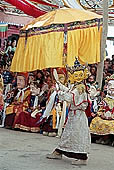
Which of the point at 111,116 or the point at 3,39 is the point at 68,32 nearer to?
the point at 111,116

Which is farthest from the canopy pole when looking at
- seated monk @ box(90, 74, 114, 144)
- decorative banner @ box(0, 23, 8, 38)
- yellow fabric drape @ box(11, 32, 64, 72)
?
decorative banner @ box(0, 23, 8, 38)

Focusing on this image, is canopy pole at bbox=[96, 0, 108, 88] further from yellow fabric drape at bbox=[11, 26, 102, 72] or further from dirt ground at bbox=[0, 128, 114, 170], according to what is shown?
dirt ground at bbox=[0, 128, 114, 170]

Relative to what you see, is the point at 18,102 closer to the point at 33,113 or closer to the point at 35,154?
the point at 33,113

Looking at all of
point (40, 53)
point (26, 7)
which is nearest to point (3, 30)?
point (26, 7)

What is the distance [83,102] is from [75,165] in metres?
0.85

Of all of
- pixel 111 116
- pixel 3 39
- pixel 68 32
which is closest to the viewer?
pixel 111 116

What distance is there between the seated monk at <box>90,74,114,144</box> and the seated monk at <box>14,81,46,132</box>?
145 cm

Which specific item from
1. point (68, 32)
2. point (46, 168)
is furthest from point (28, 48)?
point (46, 168)

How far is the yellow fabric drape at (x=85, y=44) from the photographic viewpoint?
8.71 metres

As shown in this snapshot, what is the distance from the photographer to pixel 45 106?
8602mm

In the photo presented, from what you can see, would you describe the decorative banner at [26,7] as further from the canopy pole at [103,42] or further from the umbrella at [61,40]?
the canopy pole at [103,42]

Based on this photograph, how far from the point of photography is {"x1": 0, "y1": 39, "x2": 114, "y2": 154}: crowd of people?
741 centimetres

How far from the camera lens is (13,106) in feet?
29.2

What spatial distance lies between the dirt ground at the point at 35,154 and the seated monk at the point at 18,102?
0.77m
